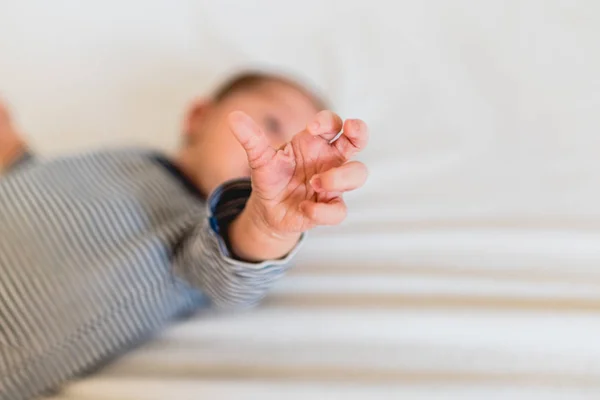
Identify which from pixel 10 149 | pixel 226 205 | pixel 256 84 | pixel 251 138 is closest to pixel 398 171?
pixel 256 84

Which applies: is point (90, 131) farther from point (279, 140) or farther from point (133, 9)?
point (279, 140)

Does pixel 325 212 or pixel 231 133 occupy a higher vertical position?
pixel 231 133

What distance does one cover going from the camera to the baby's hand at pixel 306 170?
546 mm

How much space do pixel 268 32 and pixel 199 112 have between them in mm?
238

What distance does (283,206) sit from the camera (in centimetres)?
59

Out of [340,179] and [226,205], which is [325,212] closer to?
[340,179]

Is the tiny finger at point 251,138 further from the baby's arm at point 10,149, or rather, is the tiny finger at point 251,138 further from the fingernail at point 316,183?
the baby's arm at point 10,149

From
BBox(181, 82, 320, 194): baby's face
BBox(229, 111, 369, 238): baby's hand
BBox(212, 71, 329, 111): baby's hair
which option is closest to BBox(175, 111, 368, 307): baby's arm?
BBox(229, 111, 369, 238): baby's hand

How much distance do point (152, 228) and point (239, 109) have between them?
0.66ft

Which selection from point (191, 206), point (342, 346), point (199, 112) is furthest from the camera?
point (199, 112)

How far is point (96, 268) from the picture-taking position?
77 cm

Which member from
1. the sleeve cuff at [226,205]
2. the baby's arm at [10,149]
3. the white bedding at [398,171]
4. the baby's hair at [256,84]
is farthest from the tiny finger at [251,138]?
the baby's arm at [10,149]

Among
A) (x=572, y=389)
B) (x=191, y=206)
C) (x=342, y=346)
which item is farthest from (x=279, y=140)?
(x=572, y=389)

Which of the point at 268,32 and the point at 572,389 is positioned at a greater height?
the point at 268,32
